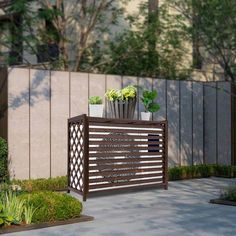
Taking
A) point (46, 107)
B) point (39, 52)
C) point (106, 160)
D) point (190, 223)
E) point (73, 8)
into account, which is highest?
point (73, 8)

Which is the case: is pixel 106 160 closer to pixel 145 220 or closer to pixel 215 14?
pixel 145 220

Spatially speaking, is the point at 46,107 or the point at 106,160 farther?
the point at 46,107

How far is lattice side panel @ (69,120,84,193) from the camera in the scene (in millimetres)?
Answer: 13359

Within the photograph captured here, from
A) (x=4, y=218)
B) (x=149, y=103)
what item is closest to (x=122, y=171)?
(x=149, y=103)

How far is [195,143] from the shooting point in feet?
74.5

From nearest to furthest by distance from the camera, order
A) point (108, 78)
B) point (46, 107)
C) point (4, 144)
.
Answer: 1. point (4, 144)
2. point (46, 107)
3. point (108, 78)

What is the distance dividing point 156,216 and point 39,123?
278 inches

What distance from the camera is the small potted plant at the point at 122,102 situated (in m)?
14.2

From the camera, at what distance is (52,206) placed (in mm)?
10445

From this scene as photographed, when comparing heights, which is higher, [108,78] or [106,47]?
[106,47]

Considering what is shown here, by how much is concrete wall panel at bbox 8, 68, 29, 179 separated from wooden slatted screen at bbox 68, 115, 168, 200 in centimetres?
345

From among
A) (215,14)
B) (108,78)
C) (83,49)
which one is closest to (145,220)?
(108,78)

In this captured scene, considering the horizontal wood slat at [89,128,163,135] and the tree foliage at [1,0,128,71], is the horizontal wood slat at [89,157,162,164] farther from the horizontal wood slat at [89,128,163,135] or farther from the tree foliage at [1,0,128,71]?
the tree foliage at [1,0,128,71]

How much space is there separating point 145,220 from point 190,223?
0.94 m
